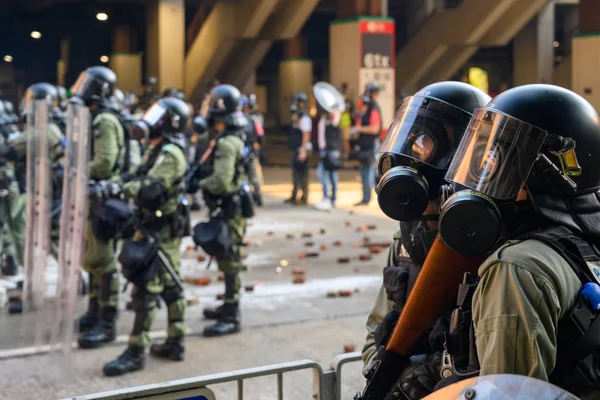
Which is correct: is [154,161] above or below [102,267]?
above

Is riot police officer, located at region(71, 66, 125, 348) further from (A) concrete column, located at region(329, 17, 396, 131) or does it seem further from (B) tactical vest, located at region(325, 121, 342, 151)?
(A) concrete column, located at region(329, 17, 396, 131)

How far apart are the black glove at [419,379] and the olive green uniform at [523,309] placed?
0.40m

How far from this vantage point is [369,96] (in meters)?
14.3

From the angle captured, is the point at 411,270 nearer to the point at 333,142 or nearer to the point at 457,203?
the point at 457,203

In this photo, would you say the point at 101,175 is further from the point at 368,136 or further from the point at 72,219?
the point at 368,136

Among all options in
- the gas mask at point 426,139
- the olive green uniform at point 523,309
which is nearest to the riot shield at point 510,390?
the olive green uniform at point 523,309

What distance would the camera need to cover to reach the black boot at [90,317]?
22.4 feet

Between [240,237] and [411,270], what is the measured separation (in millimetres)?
4315

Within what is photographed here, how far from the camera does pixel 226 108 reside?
689cm

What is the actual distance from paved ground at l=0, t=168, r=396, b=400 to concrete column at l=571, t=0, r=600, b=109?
12.5m

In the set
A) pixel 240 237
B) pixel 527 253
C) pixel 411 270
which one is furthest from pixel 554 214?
pixel 240 237

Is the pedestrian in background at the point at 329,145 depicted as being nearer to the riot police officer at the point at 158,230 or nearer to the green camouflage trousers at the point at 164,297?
the riot police officer at the point at 158,230

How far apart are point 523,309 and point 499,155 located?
441mm

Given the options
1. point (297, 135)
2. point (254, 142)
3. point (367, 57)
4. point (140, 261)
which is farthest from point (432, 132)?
point (367, 57)
